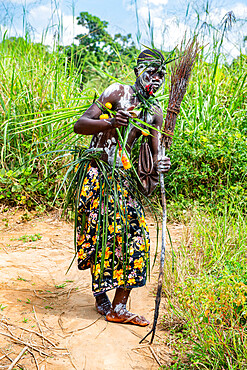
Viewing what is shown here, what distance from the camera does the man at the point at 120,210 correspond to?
2.34m

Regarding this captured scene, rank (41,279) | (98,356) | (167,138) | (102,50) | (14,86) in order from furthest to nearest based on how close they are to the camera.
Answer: (102,50) < (14,86) < (41,279) < (167,138) < (98,356)

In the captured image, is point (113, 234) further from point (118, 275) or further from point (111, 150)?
point (111, 150)

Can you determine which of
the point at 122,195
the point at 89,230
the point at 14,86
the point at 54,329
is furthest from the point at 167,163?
the point at 14,86

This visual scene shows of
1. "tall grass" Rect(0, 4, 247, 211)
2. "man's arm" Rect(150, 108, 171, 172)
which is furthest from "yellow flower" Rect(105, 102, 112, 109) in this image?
"tall grass" Rect(0, 4, 247, 211)

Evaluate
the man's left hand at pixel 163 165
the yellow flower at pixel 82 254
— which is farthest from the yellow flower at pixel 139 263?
the man's left hand at pixel 163 165

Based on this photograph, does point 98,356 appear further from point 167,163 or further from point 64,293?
point 167,163

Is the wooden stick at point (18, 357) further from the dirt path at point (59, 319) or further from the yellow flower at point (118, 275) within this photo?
the yellow flower at point (118, 275)

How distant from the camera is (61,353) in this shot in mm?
2145

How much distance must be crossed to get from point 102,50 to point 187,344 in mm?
9924

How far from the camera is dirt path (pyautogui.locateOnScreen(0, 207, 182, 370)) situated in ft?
6.89

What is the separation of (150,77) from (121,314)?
1.46m

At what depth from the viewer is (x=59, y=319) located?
2527 millimetres

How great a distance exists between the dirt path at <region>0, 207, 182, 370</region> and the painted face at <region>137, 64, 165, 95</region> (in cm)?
147

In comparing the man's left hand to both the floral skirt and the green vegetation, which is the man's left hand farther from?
the green vegetation
